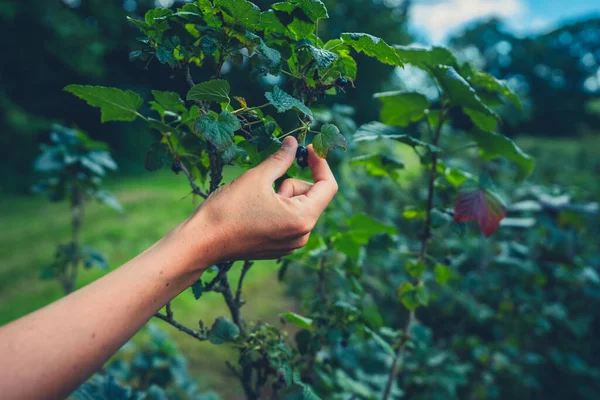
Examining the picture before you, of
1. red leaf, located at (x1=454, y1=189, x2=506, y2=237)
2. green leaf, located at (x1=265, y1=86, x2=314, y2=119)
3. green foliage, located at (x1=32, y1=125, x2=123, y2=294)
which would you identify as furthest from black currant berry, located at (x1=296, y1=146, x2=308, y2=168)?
green foliage, located at (x1=32, y1=125, x2=123, y2=294)

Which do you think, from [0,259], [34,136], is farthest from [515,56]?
[0,259]

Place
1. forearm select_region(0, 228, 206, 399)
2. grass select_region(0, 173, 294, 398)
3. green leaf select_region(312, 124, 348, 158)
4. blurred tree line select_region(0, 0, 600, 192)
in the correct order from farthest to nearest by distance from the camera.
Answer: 1. blurred tree line select_region(0, 0, 600, 192)
2. grass select_region(0, 173, 294, 398)
3. green leaf select_region(312, 124, 348, 158)
4. forearm select_region(0, 228, 206, 399)

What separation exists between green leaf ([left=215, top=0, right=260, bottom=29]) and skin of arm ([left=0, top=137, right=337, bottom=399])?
29cm

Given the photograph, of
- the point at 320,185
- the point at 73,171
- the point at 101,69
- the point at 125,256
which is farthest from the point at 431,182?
the point at 101,69

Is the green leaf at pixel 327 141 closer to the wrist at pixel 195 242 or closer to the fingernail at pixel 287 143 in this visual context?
the fingernail at pixel 287 143

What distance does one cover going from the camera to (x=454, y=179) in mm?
1695

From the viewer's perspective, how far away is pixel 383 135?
1432 mm

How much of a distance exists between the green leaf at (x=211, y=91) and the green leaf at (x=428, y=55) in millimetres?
750

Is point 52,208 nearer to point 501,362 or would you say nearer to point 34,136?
point 34,136

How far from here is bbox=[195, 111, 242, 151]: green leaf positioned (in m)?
0.88

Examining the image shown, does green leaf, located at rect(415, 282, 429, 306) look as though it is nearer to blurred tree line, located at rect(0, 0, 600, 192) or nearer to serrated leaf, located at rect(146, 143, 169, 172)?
serrated leaf, located at rect(146, 143, 169, 172)

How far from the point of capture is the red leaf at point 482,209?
1.39 m

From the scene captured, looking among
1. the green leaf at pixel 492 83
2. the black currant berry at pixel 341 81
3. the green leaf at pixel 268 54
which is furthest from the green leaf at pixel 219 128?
the green leaf at pixel 492 83

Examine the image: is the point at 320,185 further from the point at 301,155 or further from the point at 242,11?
the point at 242,11
